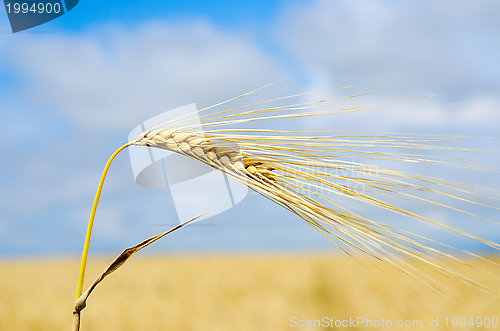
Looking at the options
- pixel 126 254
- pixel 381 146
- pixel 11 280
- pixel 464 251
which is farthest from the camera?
pixel 11 280

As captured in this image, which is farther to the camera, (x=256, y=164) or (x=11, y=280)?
(x=11, y=280)

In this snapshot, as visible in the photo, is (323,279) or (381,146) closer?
(381,146)

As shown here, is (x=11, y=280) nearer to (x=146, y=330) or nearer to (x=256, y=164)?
(x=146, y=330)

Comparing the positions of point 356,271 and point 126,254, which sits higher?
point 126,254

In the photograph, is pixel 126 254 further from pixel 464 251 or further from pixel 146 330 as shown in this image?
pixel 146 330

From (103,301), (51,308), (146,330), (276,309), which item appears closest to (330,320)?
(276,309)

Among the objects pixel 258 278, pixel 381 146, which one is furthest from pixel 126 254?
pixel 258 278

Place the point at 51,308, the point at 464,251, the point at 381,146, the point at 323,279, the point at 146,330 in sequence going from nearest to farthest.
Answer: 1. the point at 464,251
2. the point at 381,146
3. the point at 146,330
4. the point at 51,308
5. the point at 323,279

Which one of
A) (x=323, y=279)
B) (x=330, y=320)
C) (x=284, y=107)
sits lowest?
(x=323, y=279)

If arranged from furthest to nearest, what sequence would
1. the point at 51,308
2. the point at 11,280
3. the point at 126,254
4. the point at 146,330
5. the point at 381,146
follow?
the point at 11,280 → the point at 51,308 → the point at 146,330 → the point at 126,254 → the point at 381,146
